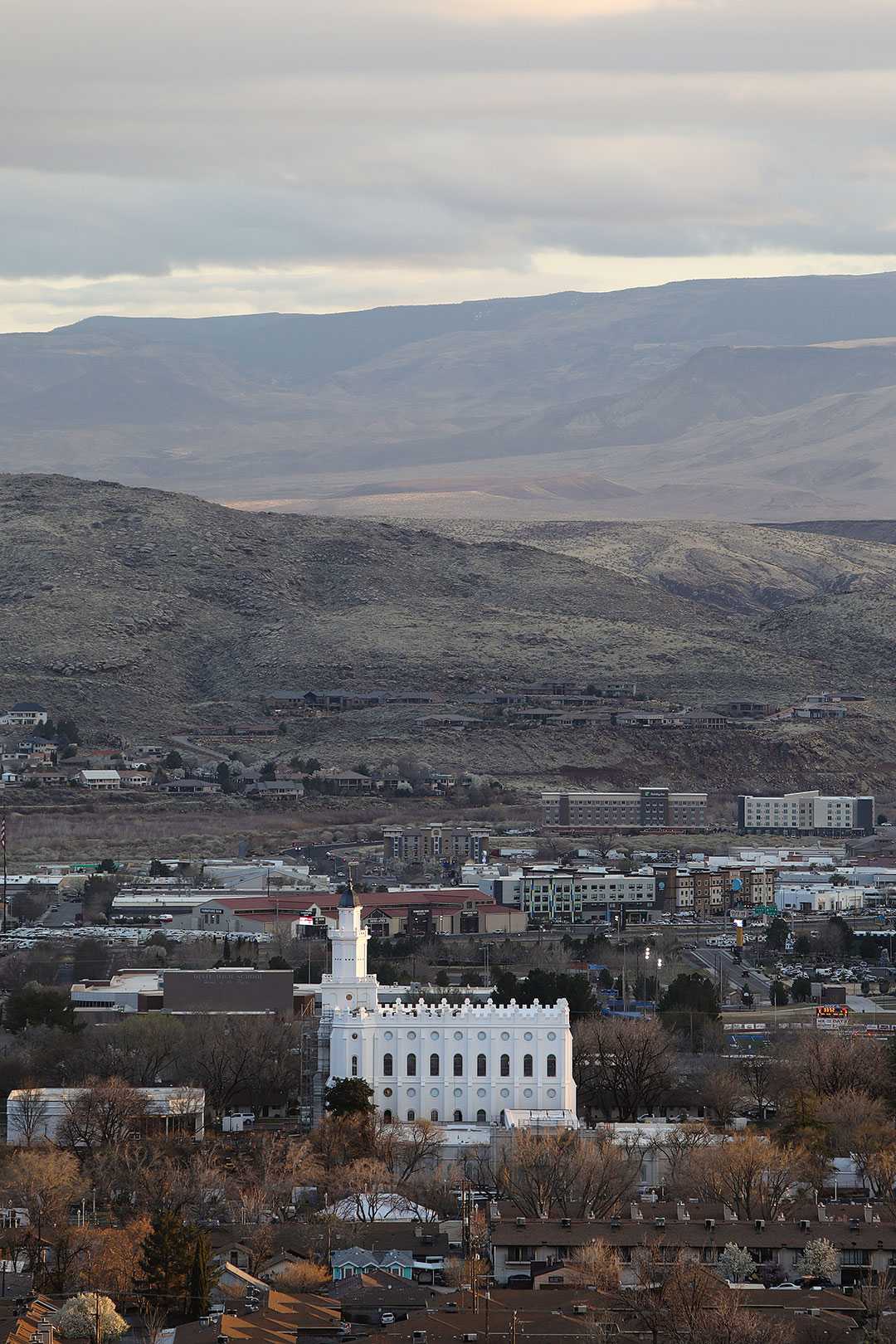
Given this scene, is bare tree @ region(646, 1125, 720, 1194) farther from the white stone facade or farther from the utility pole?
the utility pole

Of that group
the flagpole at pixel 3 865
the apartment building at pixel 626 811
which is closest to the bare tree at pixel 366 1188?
the flagpole at pixel 3 865

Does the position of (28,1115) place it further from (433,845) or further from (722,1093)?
(433,845)

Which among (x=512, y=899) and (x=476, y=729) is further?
(x=476, y=729)

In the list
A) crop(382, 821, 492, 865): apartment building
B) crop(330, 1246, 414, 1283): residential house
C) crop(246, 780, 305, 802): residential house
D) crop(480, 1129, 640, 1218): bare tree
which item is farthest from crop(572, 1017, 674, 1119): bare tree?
crop(246, 780, 305, 802): residential house

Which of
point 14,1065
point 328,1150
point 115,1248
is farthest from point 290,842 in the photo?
point 115,1248

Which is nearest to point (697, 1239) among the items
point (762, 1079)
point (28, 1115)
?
point (28, 1115)

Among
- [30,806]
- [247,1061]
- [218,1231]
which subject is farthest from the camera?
[30,806]

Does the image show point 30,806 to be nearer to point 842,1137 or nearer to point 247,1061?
point 247,1061
